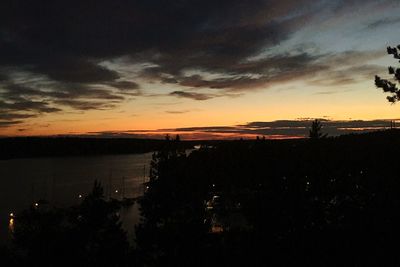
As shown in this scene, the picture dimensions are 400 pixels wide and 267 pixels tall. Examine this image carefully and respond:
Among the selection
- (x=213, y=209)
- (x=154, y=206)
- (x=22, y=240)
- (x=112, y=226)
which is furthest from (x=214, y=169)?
(x=22, y=240)

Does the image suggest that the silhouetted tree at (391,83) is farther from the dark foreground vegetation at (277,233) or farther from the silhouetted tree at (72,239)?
the silhouetted tree at (72,239)

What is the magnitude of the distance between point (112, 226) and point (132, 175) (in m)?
134

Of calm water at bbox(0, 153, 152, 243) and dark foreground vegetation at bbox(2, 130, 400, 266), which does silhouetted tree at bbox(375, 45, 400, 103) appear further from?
calm water at bbox(0, 153, 152, 243)

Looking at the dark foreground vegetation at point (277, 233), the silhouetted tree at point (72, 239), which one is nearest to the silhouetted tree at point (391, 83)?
the dark foreground vegetation at point (277, 233)

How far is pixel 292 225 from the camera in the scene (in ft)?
56.2

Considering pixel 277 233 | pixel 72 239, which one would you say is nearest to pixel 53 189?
pixel 72 239

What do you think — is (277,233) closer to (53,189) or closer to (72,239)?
(72,239)

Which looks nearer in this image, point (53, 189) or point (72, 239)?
point (72, 239)

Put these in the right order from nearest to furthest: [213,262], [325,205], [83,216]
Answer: [213,262]
[325,205]
[83,216]

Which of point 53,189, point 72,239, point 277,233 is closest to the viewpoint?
point 277,233

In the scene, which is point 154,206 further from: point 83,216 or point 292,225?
point 292,225

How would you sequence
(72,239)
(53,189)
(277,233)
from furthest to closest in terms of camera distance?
(53,189), (72,239), (277,233)

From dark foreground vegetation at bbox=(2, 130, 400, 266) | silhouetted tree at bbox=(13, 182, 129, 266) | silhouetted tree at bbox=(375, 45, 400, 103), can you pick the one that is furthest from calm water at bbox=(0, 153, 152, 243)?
silhouetted tree at bbox=(375, 45, 400, 103)

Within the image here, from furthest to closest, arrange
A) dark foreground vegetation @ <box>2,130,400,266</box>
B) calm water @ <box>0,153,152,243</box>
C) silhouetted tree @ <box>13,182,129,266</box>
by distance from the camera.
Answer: calm water @ <box>0,153,152,243</box> → silhouetted tree @ <box>13,182,129,266</box> → dark foreground vegetation @ <box>2,130,400,266</box>
